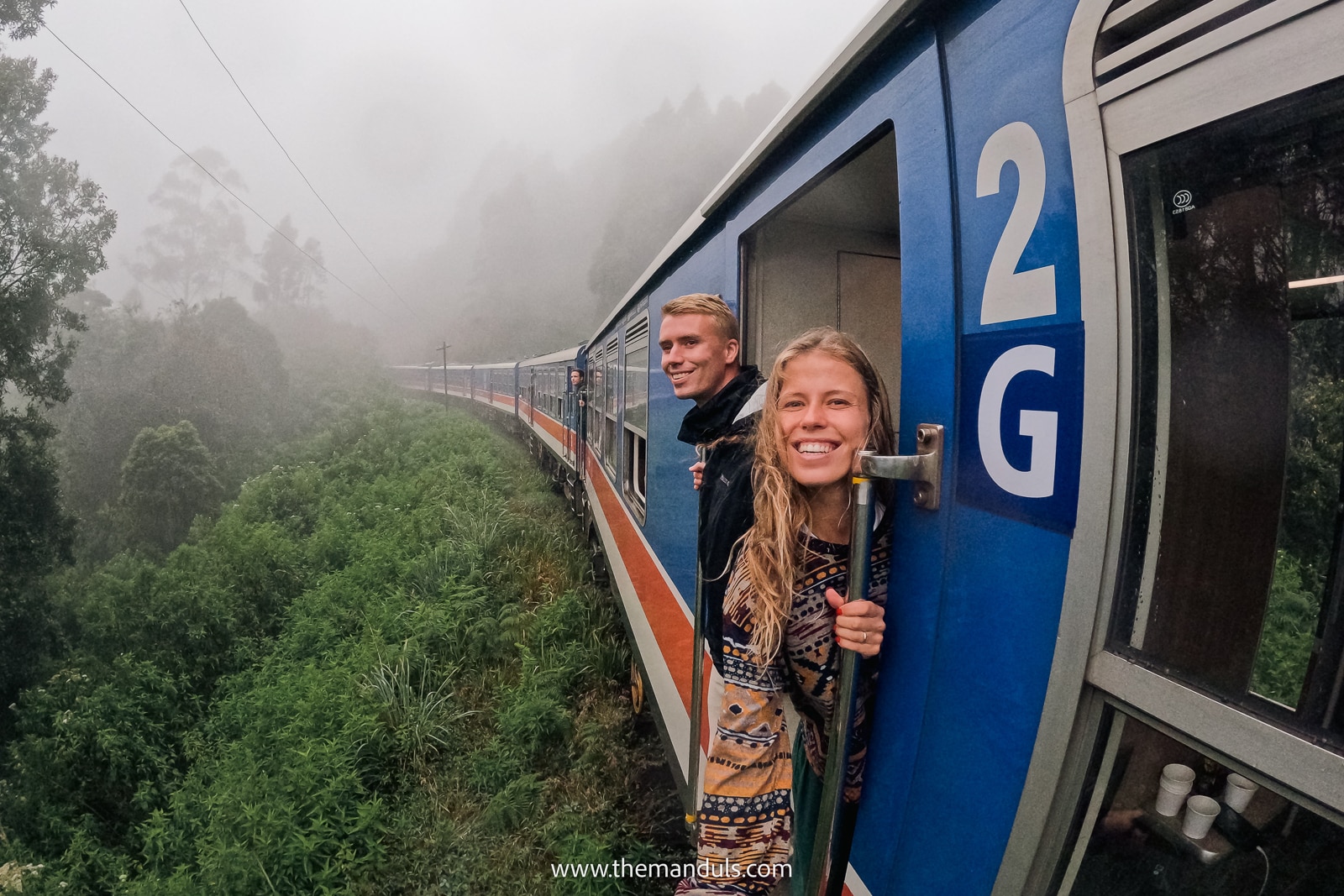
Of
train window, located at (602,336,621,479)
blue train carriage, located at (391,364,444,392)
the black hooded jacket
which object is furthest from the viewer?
blue train carriage, located at (391,364,444,392)

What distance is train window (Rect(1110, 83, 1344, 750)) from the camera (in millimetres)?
632

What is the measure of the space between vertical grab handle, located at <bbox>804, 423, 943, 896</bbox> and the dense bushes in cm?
247

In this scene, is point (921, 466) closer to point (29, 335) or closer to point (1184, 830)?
point (1184, 830)

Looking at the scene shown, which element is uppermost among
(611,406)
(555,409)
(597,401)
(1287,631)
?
(555,409)

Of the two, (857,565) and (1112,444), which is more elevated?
(1112,444)

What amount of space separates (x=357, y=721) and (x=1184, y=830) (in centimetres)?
529

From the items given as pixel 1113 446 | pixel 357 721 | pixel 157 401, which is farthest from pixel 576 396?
pixel 157 401

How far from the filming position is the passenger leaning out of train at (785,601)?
46.4 inches

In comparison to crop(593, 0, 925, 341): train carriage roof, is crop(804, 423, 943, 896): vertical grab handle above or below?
below

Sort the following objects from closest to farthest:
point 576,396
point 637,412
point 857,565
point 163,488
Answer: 1. point 857,565
2. point 637,412
3. point 576,396
4. point 163,488

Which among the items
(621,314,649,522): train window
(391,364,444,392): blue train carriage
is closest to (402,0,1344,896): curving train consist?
(621,314,649,522): train window

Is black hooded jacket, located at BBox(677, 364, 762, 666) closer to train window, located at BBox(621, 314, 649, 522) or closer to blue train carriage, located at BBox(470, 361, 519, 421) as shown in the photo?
train window, located at BBox(621, 314, 649, 522)

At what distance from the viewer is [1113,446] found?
0.81 m

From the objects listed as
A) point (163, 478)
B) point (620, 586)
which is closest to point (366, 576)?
point (620, 586)
